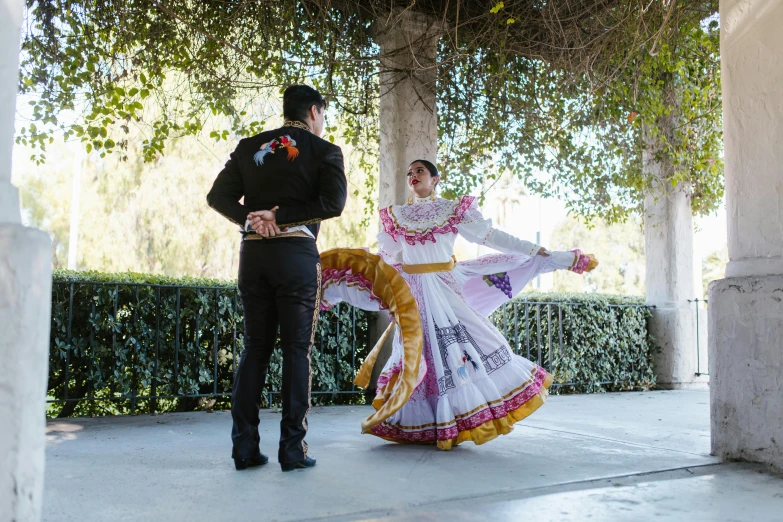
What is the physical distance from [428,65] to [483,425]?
3.58m

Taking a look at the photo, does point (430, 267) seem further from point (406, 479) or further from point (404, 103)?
point (404, 103)

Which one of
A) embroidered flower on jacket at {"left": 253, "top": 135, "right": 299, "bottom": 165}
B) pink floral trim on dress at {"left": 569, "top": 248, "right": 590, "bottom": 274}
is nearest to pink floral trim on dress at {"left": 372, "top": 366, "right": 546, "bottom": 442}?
pink floral trim on dress at {"left": 569, "top": 248, "right": 590, "bottom": 274}

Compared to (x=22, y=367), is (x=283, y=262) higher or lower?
higher

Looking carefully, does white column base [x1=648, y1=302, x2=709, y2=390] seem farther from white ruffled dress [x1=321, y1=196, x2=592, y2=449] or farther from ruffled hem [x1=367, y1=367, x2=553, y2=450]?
ruffled hem [x1=367, y1=367, x2=553, y2=450]

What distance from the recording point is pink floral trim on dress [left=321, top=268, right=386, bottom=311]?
4.64 meters

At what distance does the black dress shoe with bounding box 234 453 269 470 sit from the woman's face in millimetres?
2119

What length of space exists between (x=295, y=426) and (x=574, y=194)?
672 centimetres

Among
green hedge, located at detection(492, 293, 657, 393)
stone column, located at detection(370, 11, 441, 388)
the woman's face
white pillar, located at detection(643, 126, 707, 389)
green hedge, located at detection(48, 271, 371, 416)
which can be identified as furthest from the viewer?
white pillar, located at detection(643, 126, 707, 389)

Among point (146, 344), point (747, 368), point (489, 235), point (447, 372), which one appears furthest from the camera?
point (146, 344)

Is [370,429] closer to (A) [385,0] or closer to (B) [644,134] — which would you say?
(A) [385,0]

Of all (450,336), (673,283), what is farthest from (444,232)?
(673,283)

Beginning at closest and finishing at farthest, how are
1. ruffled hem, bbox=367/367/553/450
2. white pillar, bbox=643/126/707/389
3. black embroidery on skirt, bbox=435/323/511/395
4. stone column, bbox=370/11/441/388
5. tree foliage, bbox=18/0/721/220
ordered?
ruffled hem, bbox=367/367/553/450 < black embroidery on skirt, bbox=435/323/511/395 < tree foliage, bbox=18/0/721/220 < stone column, bbox=370/11/441/388 < white pillar, bbox=643/126/707/389

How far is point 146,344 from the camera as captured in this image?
6.07 meters

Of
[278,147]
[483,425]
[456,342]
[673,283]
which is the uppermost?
[278,147]
